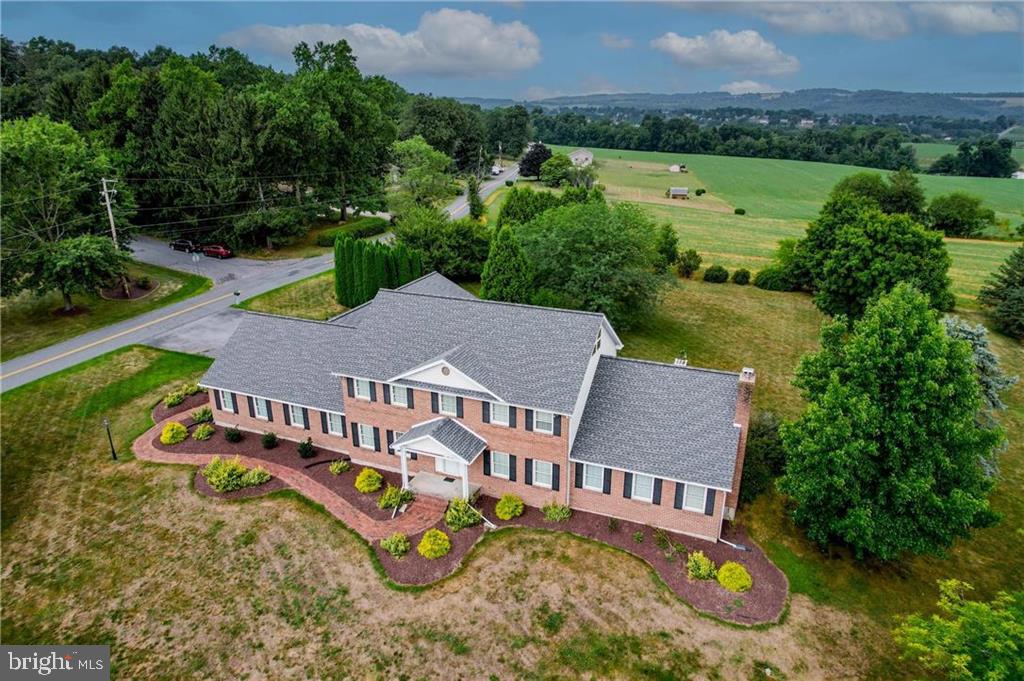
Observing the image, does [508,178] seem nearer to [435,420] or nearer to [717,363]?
[717,363]

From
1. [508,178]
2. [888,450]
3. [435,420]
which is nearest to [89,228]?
[435,420]

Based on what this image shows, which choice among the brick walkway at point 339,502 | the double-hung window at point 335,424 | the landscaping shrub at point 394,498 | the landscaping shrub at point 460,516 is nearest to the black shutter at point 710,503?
the landscaping shrub at point 460,516

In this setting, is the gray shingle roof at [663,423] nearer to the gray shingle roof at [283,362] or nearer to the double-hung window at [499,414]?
the double-hung window at [499,414]

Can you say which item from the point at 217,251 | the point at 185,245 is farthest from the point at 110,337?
the point at 185,245

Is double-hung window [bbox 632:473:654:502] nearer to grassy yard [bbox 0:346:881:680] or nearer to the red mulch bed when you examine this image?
grassy yard [bbox 0:346:881:680]

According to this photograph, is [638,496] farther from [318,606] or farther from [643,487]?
[318,606]
